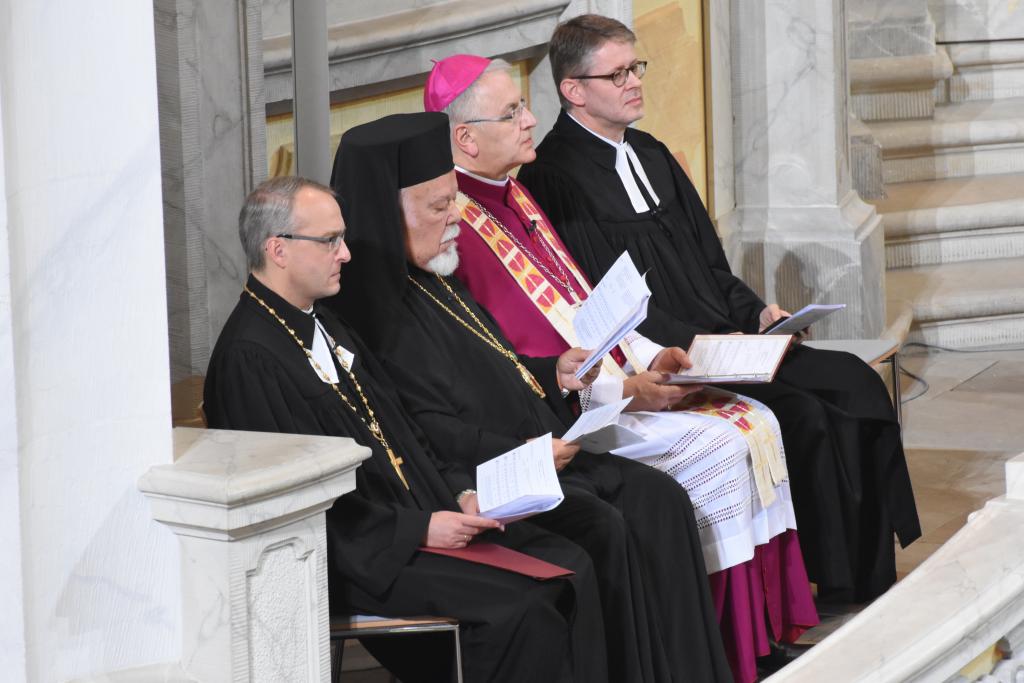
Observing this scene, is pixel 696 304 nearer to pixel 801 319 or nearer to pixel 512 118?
pixel 801 319

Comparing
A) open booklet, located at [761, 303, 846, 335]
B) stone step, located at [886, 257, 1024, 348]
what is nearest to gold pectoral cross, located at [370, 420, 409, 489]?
open booklet, located at [761, 303, 846, 335]

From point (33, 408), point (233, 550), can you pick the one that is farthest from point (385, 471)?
point (33, 408)

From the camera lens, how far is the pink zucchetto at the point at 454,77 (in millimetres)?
4336

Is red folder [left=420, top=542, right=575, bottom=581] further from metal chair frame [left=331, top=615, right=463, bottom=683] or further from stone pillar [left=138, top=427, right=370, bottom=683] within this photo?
stone pillar [left=138, top=427, right=370, bottom=683]

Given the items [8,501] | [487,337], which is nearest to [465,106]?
[487,337]

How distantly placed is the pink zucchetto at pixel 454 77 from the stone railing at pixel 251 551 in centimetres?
163

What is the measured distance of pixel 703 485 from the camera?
420 cm

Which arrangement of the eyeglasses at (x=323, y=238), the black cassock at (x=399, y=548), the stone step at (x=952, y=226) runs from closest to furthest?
1. the black cassock at (x=399, y=548)
2. the eyeglasses at (x=323, y=238)
3. the stone step at (x=952, y=226)

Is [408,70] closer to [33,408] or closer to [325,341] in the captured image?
[325,341]

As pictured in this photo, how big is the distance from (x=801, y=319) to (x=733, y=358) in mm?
287

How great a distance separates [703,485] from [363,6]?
2124mm

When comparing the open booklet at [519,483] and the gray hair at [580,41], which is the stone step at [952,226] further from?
the open booklet at [519,483]

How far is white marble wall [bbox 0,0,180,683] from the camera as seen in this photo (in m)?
2.65

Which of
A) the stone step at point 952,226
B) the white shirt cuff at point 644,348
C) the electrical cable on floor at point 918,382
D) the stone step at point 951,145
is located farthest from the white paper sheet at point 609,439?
the stone step at point 951,145
